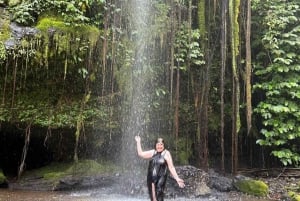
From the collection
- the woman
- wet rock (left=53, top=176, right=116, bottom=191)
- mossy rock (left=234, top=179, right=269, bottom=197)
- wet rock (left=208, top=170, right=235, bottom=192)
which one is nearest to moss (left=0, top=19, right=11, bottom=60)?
wet rock (left=53, top=176, right=116, bottom=191)

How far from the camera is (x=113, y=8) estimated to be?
10.5m

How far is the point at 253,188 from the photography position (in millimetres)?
9008

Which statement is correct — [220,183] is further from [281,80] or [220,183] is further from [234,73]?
[281,80]

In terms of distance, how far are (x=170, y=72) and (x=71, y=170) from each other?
3.80m

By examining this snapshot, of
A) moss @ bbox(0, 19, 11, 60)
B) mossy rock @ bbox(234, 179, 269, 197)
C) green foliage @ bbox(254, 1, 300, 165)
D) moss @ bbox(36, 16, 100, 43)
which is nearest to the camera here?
moss @ bbox(0, 19, 11, 60)

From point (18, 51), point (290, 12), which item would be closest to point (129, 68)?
point (18, 51)

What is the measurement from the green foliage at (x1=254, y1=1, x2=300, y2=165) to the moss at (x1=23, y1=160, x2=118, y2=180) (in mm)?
4501

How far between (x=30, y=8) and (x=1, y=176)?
4.11m

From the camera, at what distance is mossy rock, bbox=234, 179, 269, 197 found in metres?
8.92

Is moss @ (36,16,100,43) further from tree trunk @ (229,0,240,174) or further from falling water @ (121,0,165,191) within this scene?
tree trunk @ (229,0,240,174)

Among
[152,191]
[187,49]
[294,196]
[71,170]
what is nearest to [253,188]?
[294,196]

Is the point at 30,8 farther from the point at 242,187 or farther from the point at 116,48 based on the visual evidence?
the point at 242,187

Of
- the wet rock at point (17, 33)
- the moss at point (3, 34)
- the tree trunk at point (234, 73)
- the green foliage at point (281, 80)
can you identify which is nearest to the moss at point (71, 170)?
the moss at point (3, 34)

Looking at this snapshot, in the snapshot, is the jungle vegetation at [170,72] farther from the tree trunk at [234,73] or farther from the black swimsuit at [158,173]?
the black swimsuit at [158,173]
